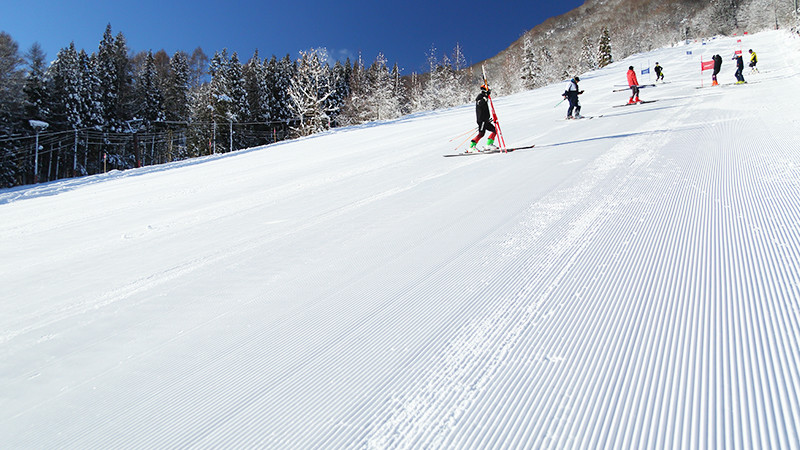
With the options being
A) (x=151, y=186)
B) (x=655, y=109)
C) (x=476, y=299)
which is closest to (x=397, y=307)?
(x=476, y=299)

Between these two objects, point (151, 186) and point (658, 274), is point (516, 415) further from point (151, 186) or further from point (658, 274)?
point (151, 186)

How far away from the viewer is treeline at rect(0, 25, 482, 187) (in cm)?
3462

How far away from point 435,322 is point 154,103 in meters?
60.0

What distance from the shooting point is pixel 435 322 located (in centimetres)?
234

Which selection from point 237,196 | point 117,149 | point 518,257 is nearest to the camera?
point 518,257

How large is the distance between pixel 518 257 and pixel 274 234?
2634 millimetres

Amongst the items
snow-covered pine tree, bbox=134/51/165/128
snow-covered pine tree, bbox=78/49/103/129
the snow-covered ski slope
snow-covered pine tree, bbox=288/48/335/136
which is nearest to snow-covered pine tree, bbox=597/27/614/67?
snow-covered pine tree, bbox=288/48/335/136

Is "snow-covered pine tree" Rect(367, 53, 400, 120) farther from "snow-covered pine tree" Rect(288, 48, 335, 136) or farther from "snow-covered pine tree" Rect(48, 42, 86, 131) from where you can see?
"snow-covered pine tree" Rect(48, 42, 86, 131)

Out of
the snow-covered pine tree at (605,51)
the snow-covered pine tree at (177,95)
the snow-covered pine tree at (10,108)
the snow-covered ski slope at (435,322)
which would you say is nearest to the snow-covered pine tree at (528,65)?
the snow-covered pine tree at (605,51)

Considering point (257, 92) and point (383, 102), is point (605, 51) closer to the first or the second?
point (383, 102)

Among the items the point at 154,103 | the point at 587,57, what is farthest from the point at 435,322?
the point at 587,57

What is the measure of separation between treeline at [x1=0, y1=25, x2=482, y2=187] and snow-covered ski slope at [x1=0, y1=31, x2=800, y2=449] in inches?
1254

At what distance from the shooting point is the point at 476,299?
2.54m

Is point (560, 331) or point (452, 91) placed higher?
point (452, 91)
